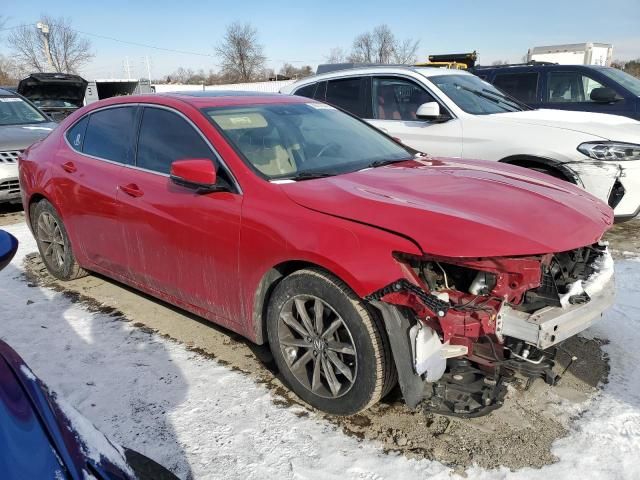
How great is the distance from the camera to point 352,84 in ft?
21.7

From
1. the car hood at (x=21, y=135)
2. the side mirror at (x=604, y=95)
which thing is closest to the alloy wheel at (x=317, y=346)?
the car hood at (x=21, y=135)

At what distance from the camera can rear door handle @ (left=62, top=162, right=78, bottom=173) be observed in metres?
4.15

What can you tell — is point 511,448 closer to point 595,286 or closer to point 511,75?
point 595,286

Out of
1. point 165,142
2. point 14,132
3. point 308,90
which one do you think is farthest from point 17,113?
point 165,142

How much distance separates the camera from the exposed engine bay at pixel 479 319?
2.29 meters

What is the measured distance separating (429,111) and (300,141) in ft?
8.39

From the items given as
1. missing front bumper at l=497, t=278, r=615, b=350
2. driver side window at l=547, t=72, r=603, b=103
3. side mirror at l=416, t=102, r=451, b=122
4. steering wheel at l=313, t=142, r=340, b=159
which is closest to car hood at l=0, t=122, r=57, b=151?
side mirror at l=416, t=102, r=451, b=122

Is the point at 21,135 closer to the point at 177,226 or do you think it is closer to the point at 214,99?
the point at 214,99

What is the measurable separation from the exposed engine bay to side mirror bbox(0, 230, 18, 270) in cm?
142

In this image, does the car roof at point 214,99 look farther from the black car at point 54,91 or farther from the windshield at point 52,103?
the windshield at point 52,103

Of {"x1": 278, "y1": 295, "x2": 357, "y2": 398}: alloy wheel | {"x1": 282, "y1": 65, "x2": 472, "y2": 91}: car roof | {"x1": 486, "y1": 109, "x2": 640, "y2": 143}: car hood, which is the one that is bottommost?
{"x1": 278, "y1": 295, "x2": 357, "y2": 398}: alloy wheel

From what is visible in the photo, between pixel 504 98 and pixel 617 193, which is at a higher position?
pixel 504 98

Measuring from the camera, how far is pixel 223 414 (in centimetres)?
280

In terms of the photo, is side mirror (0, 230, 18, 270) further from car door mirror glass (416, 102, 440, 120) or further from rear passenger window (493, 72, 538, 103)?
rear passenger window (493, 72, 538, 103)
